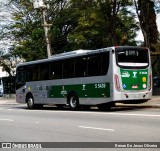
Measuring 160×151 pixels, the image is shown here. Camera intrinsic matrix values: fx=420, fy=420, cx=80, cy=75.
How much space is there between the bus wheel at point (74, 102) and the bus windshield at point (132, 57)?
3.80 metres

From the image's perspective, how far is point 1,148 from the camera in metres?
10.3

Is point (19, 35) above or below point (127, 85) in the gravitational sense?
above

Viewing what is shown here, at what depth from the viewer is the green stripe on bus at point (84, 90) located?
65.8ft

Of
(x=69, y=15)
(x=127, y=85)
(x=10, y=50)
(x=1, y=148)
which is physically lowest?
(x=1, y=148)

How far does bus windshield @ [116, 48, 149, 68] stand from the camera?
19812 mm

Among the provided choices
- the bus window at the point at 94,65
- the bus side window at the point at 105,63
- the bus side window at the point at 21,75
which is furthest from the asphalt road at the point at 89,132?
the bus side window at the point at 21,75

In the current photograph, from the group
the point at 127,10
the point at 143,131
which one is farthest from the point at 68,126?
the point at 127,10

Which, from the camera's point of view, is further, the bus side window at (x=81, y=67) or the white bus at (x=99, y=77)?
the bus side window at (x=81, y=67)

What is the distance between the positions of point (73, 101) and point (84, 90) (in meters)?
1.48

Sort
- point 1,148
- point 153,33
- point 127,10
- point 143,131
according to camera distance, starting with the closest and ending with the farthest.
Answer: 1. point 1,148
2. point 143,131
3. point 127,10
4. point 153,33

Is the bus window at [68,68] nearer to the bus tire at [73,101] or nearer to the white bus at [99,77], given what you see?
the white bus at [99,77]

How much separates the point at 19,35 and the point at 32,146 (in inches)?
1329

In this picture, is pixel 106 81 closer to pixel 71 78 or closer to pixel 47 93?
pixel 71 78

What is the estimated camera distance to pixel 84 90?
21578 mm
